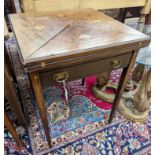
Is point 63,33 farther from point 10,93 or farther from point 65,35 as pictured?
point 10,93

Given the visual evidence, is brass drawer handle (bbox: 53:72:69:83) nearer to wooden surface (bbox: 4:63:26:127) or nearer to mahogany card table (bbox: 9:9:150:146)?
mahogany card table (bbox: 9:9:150:146)

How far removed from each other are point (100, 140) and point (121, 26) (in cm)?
79

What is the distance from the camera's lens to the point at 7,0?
82.4 inches

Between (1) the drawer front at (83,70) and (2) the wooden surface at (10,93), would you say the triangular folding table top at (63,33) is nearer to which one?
(1) the drawer front at (83,70)

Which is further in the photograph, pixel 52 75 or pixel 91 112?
pixel 91 112

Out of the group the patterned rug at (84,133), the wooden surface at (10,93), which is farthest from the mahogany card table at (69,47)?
the patterned rug at (84,133)

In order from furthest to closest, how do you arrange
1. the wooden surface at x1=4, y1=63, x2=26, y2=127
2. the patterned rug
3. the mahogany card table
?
the patterned rug → the wooden surface at x1=4, y1=63, x2=26, y2=127 → the mahogany card table

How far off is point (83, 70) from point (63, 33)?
8.2 inches

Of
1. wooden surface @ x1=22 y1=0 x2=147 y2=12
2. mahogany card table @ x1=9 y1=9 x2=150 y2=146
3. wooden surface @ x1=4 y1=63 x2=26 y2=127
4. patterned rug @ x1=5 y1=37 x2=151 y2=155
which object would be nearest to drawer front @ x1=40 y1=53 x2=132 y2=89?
mahogany card table @ x1=9 y1=9 x2=150 y2=146

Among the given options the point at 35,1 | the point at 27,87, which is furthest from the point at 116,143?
the point at 35,1

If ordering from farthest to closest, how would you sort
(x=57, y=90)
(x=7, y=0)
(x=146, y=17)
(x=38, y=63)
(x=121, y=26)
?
(x=7, y=0)
(x=146, y=17)
(x=57, y=90)
(x=121, y=26)
(x=38, y=63)

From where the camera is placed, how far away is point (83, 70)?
704 millimetres

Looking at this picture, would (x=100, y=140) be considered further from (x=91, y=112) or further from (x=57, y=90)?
(x=57, y=90)

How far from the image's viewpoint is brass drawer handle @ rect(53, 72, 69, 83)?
646 mm
